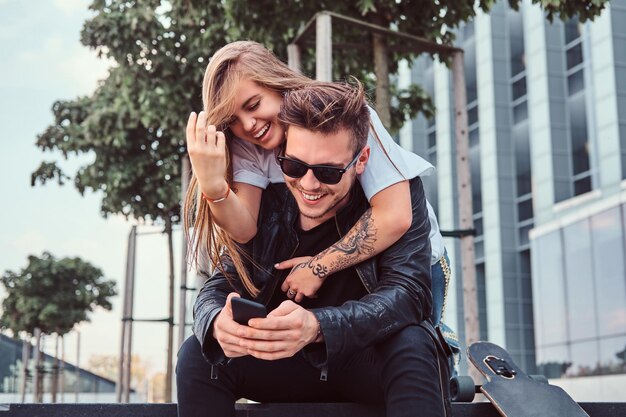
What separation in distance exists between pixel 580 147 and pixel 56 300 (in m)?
18.5

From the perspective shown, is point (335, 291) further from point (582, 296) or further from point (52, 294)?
point (582, 296)

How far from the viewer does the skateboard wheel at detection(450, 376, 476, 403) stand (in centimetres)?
295

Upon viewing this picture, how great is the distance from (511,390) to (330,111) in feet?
3.67

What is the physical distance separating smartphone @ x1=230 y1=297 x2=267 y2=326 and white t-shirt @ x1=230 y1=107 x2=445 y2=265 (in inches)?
24.5

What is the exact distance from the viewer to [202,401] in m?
2.47

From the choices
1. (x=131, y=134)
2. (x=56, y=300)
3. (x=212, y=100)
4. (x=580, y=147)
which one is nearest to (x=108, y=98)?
(x=131, y=134)

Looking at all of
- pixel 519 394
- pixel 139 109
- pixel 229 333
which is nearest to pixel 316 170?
pixel 229 333

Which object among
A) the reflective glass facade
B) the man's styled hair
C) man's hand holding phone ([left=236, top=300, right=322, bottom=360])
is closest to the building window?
the reflective glass facade

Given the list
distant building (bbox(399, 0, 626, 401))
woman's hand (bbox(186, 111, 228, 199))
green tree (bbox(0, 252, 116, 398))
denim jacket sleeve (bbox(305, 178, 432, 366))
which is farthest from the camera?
distant building (bbox(399, 0, 626, 401))

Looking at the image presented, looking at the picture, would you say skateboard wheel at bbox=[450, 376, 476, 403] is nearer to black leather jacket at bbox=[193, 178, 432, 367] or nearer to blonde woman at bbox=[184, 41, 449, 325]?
blonde woman at bbox=[184, 41, 449, 325]

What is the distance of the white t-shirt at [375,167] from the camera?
2.68 metres

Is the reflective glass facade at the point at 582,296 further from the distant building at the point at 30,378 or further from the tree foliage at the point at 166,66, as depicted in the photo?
the distant building at the point at 30,378

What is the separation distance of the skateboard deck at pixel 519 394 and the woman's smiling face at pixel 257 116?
1087 mm

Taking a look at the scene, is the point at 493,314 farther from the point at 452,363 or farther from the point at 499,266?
the point at 452,363
